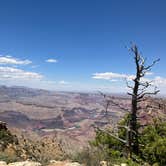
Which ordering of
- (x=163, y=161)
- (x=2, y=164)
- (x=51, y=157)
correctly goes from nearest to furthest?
(x=2, y=164), (x=51, y=157), (x=163, y=161)

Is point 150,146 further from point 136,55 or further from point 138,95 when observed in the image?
point 136,55

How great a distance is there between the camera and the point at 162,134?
17578 millimetres

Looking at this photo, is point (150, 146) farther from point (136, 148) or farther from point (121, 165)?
point (121, 165)

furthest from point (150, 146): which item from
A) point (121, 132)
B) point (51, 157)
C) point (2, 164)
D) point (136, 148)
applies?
point (2, 164)

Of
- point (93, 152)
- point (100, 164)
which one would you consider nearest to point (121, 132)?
point (93, 152)

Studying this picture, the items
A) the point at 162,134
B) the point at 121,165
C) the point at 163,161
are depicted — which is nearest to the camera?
the point at 121,165

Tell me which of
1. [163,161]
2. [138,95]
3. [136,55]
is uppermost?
[136,55]

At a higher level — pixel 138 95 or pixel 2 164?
A: pixel 138 95

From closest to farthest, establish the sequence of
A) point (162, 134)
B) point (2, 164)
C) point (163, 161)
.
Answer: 1. point (2, 164)
2. point (163, 161)
3. point (162, 134)

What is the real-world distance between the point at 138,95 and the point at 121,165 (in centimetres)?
580

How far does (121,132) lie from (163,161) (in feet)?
14.3

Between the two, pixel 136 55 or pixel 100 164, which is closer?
pixel 100 164

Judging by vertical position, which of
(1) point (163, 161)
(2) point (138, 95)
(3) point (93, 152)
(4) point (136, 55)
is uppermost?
(4) point (136, 55)

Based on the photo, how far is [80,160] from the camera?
11.6m
